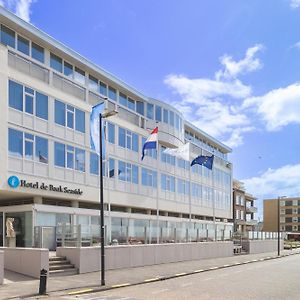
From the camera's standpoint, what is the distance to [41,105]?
3191 cm

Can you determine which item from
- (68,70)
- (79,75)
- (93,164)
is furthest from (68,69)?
(93,164)

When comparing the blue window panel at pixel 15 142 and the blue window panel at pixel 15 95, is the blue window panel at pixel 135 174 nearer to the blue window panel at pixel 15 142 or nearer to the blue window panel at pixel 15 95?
the blue window panel at pixel 15 142

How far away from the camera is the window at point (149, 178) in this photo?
45.0 meters

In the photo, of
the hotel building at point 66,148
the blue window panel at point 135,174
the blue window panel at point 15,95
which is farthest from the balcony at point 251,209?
the blue window panel at point 15,95

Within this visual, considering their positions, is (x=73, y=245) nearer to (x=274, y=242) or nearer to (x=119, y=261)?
(x=119, y=261)

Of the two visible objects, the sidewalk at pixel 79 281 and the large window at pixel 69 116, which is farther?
the large window at pixel 69 116

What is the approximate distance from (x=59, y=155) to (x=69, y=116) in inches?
119

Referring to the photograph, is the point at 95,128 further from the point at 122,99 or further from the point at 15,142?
the point at 122,99

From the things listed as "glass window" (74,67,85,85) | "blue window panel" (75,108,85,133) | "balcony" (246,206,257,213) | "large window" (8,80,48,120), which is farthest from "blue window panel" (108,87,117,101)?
"balcony" (246,206,257,213)

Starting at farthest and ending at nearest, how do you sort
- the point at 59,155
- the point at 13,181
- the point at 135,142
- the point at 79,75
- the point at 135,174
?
the point at 135,142
the point at 135,174
the point at 79,75
the point at 59,155
the point at 13,181

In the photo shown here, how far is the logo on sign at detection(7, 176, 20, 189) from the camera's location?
28.9 m

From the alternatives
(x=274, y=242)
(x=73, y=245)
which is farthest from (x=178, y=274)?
(x=274, y=242)

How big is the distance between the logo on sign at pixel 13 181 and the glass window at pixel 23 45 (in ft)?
28.6

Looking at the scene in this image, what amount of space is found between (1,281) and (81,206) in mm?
18550
